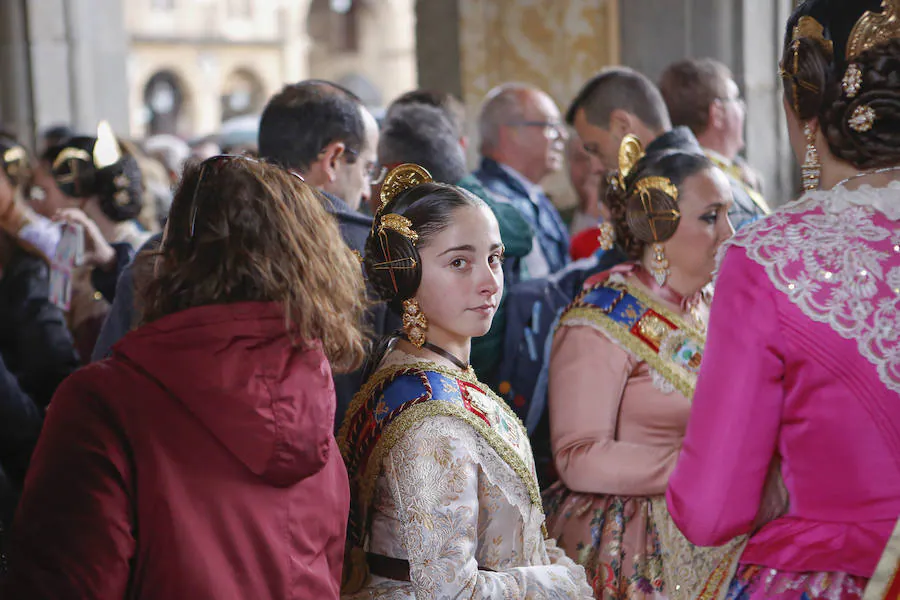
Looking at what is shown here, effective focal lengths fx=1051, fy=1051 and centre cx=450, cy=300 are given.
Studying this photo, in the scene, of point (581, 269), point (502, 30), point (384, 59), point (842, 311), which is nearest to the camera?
point (842, 311)

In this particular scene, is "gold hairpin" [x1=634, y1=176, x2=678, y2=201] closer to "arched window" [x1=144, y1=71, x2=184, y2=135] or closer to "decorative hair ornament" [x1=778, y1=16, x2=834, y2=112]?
"decorative hair ornament" [x1=778, y1=16, x2=834, y2=112]

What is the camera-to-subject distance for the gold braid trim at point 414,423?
1.94 m

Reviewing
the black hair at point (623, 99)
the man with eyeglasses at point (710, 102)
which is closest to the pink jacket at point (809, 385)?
the black hair at point (623, 99)

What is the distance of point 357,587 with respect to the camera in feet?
6.67

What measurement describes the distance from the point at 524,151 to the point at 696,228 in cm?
219

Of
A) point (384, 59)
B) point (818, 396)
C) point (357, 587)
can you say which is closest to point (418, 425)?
point (357, 587)

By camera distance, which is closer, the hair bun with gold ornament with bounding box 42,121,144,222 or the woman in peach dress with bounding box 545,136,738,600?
the woman in peach dress with bounding box 545,136,738,600

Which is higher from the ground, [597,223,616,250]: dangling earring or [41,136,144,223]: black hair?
[41,136,144,223]: black hair

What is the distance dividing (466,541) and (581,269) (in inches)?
70.7

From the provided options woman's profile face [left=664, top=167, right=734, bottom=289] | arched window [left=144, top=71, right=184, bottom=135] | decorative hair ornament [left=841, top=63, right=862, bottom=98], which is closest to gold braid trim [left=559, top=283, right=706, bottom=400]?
woman's profile face [left=664, top=167, right=734, bottom=289]

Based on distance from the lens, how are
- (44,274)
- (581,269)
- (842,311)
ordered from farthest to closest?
1. (44,274)
2. (581,269)
3. (842,311)

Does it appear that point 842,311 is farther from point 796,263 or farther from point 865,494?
point 865,494

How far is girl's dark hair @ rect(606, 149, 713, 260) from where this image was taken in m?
2.59

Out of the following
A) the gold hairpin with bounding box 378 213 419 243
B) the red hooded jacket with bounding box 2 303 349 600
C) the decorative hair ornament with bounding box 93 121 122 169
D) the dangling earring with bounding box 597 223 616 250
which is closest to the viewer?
the red hooded jacket with bounding box 2 303 349 600
